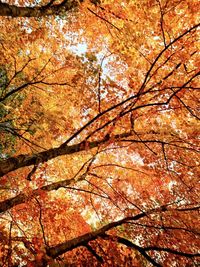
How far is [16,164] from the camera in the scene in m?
4.96

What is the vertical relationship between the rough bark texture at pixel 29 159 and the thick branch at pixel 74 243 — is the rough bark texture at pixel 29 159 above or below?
above

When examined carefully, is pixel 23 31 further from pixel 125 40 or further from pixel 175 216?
pixel 175 216

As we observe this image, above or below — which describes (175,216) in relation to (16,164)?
below

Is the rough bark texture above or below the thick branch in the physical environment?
above

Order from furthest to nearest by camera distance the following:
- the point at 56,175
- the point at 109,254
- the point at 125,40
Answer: the point at 56,175 → the point at 109,254 → the point at 125,40

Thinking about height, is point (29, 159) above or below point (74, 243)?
above

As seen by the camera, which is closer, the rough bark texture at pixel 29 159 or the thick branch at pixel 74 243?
the rough bark texture at pixel 29 159

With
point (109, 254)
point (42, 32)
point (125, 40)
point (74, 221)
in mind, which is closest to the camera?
point (125, 40)

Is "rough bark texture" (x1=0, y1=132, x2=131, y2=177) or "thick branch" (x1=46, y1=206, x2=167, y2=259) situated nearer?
"rough bark texture" (x1=0, y1=132, x2=131, y2=177)

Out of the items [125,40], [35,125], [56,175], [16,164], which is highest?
[35,125]

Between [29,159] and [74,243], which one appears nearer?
[29,159]

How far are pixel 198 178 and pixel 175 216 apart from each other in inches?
40.3

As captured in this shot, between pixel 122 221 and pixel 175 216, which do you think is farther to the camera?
pixel 175 216

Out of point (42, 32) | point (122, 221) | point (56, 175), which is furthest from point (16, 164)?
point (56, 175)
